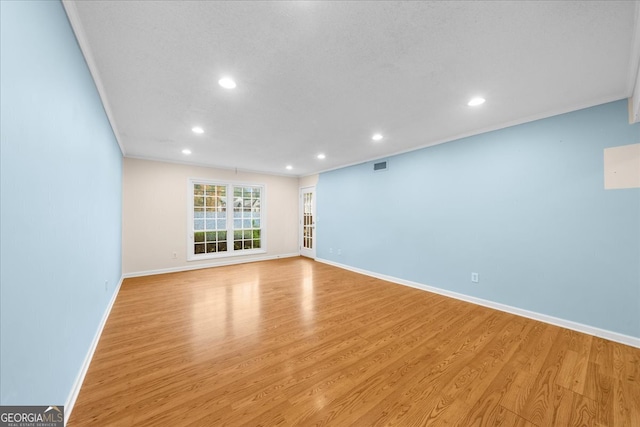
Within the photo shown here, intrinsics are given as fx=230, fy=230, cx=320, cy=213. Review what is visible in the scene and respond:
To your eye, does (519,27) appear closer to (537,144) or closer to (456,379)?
(537,144)

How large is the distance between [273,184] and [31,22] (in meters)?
5.71

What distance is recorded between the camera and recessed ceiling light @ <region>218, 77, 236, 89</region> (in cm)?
208

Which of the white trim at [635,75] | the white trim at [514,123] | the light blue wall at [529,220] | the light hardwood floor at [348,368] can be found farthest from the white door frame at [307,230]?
the white trim at [635,75]

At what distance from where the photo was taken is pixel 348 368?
6.40ft

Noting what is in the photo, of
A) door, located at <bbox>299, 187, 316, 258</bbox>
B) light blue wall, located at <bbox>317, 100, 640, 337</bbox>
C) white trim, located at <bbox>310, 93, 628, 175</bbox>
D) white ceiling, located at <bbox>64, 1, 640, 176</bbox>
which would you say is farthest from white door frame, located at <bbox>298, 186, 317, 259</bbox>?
white ceiling, located at <bbox>64, 1, 640, 176</bbox>

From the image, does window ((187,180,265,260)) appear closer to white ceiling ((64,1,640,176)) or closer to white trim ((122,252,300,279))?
white trim ((122,252,300,279))

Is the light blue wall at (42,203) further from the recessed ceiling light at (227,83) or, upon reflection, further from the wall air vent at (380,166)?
the wall air vent at (380,166)

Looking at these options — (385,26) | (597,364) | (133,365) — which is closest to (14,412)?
(133,365)

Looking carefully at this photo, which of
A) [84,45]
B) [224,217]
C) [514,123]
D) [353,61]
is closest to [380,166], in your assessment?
[514,123]

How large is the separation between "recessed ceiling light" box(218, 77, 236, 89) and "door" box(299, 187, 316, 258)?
453cm

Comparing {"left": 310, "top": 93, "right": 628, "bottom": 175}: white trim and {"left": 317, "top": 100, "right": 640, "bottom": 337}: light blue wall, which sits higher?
{"left": 310, "top": 93, "right": 628, "bottom": 175}: white trim

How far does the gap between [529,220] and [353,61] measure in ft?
9.60

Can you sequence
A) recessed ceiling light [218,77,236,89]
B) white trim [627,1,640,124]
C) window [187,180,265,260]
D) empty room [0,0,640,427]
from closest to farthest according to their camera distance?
1. empty room [0,0,640,427]
2. white trim [627,1,640,124]
3. recessed ceiling light [218,77,236,89]
4. window [187,180,265,260]

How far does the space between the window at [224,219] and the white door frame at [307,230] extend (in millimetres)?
1207
